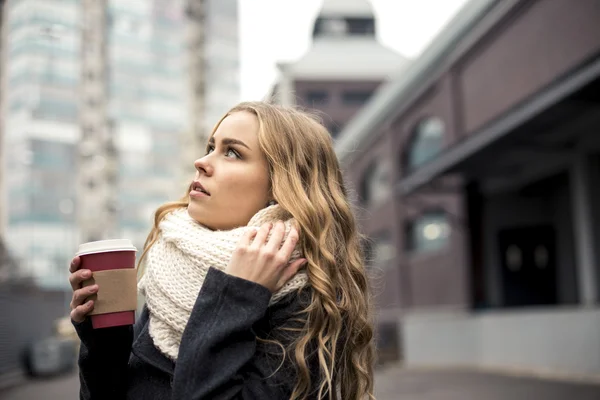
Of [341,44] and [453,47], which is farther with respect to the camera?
[341,44]

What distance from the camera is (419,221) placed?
2350 cm

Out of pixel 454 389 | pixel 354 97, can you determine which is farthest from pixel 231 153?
pixel 354 97

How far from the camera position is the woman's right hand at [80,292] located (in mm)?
1728

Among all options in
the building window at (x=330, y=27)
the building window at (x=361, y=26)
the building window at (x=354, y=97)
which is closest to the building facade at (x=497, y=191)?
the building window at (x=354, y=97)

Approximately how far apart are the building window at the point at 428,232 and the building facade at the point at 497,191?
0.21 feet

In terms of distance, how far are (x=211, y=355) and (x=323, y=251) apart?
39cm

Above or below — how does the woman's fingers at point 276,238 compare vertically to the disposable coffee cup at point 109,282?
above

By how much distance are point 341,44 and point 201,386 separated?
5117 centimetres

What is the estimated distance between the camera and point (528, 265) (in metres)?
21.5

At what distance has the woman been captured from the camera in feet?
5.63

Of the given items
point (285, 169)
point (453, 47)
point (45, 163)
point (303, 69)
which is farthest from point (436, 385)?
point (45, 163)

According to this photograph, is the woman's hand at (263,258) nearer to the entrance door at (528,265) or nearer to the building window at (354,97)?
the entrance door at (528,265)

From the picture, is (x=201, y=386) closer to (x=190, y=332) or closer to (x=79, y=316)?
(x=190, y=332)

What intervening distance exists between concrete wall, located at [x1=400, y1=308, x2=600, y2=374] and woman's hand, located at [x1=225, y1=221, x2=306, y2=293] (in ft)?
41.2
